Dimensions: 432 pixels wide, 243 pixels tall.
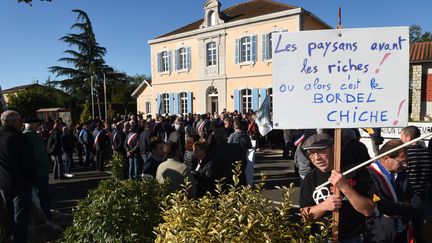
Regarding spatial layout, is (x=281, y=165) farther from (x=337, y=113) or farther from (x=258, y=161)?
(x=337, y=113)

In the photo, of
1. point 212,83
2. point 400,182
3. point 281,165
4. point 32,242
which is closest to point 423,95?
point 212,83

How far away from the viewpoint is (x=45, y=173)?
5.56 meters

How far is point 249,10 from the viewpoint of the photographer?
23.9 meters

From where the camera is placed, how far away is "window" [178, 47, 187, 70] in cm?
2566

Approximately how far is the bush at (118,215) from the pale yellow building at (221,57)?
1861 cm

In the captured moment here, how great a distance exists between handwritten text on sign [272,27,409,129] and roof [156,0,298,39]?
19.9 meters

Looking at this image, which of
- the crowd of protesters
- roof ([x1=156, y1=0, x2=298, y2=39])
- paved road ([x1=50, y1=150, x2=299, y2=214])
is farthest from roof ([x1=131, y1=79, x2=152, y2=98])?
the crowd of protesters

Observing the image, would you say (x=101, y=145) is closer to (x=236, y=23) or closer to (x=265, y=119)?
(x=265, y=119)

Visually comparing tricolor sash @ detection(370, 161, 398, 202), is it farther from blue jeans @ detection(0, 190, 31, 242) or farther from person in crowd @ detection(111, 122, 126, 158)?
person in crowd @ detection(111, 122, 126, 158)

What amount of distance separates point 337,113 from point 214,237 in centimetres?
115

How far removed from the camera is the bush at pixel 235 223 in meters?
1.63

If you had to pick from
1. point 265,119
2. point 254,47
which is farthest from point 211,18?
point 265,119

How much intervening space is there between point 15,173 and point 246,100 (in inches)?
759

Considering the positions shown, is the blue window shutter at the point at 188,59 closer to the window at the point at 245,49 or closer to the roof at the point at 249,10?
the roof at the point at 249,10
